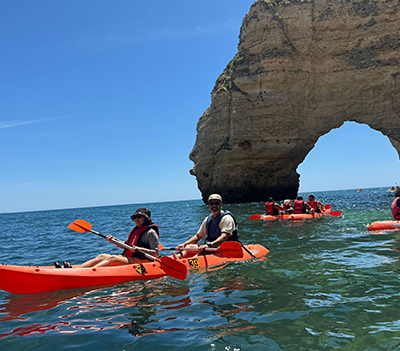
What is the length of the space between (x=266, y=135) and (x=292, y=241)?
2488 centimetres

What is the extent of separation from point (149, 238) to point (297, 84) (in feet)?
101

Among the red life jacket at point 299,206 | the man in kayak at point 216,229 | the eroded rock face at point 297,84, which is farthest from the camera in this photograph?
the eroded rock face at point 297,84

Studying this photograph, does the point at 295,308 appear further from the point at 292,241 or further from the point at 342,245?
the point at 292,241

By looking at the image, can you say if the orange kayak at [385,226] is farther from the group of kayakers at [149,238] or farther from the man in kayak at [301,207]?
the group of kayakers at [149,238]

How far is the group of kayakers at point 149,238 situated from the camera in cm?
628

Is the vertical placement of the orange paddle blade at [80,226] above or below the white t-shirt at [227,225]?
above

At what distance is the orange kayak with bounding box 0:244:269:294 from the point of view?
211 inches

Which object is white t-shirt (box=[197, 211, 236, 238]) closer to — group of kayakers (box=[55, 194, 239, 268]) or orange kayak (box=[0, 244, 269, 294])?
group of kayakers (box=[55, 194, 239, 268])

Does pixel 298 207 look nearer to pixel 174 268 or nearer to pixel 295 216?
pixel 295 216

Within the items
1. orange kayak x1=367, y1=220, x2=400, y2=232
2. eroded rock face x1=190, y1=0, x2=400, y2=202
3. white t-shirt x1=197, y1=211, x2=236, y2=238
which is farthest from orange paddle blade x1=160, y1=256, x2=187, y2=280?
eroded rock face x1=190, y1=0, x2=400, y2=202

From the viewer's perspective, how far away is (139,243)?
6516 millimetres

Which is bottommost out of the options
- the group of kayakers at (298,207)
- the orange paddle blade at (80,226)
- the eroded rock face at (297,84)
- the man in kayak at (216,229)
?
the group of kayakers at (298,207)

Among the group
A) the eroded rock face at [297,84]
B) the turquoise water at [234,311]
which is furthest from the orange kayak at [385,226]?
the eroded rock face at [297,84]

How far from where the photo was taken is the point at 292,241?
395 inches
